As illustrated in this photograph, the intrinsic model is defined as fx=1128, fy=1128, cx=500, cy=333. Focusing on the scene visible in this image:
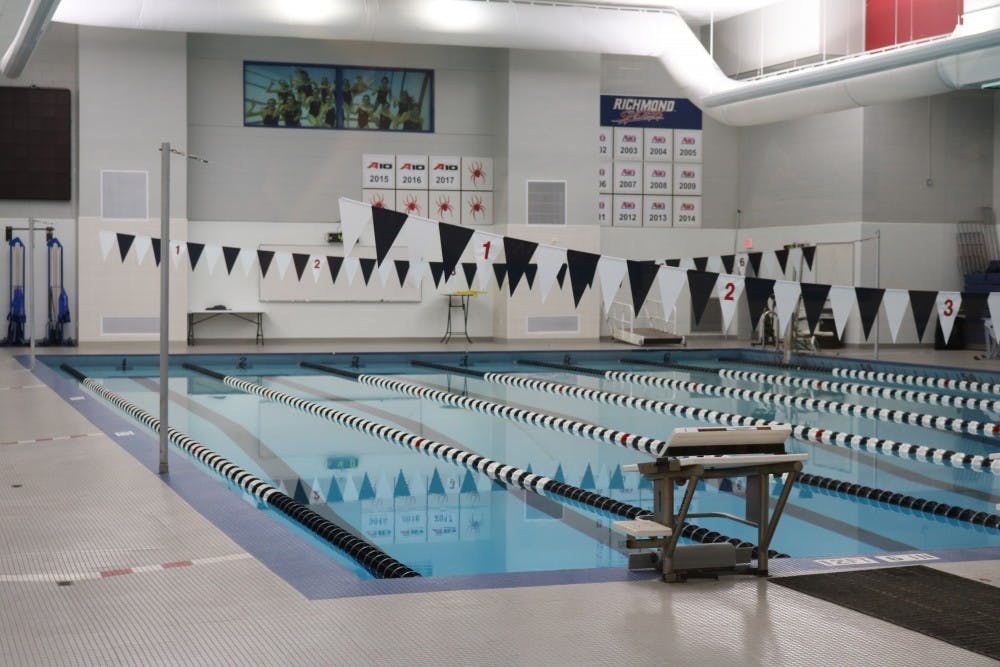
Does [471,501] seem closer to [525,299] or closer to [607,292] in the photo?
[607,292]

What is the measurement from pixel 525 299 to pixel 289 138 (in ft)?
14.0

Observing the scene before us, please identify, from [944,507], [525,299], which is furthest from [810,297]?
[525,299]

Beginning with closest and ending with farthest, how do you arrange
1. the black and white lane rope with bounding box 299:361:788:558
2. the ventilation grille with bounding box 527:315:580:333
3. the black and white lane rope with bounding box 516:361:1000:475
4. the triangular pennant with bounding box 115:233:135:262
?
the black and white lane rope with bounding box 299:361:788:558, the black and white lane rope with bounding box 516:361:1000:475, the triangular pennant with bounding box 115:233:135:262, the ventilation grille with bounding box 527:315:580:333

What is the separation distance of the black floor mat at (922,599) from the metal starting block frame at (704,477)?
20 centimetres

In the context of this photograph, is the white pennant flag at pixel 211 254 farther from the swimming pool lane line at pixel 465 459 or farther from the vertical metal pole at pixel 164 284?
the vertical metal pole at pixel 164 284

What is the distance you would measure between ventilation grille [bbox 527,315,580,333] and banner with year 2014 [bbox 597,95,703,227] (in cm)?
179

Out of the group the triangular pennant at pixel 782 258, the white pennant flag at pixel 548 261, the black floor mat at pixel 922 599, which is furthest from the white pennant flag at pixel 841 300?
the triangular pennant at pixel 782 258

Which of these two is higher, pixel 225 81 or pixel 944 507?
pixel 225 81

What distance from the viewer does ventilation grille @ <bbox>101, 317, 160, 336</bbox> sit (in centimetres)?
1570

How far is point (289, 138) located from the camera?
16.8 metres

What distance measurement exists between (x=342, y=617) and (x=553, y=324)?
14.1 m

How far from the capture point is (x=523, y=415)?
9.77 metres

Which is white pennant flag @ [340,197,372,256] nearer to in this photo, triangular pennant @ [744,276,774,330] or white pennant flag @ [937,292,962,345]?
triangular pennant @ [744,276,774,330]

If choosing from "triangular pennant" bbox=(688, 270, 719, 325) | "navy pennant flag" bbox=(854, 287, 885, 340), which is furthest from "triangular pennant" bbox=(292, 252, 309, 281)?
"navy pennant flag" bbox=(854, 287, 885, 340)
